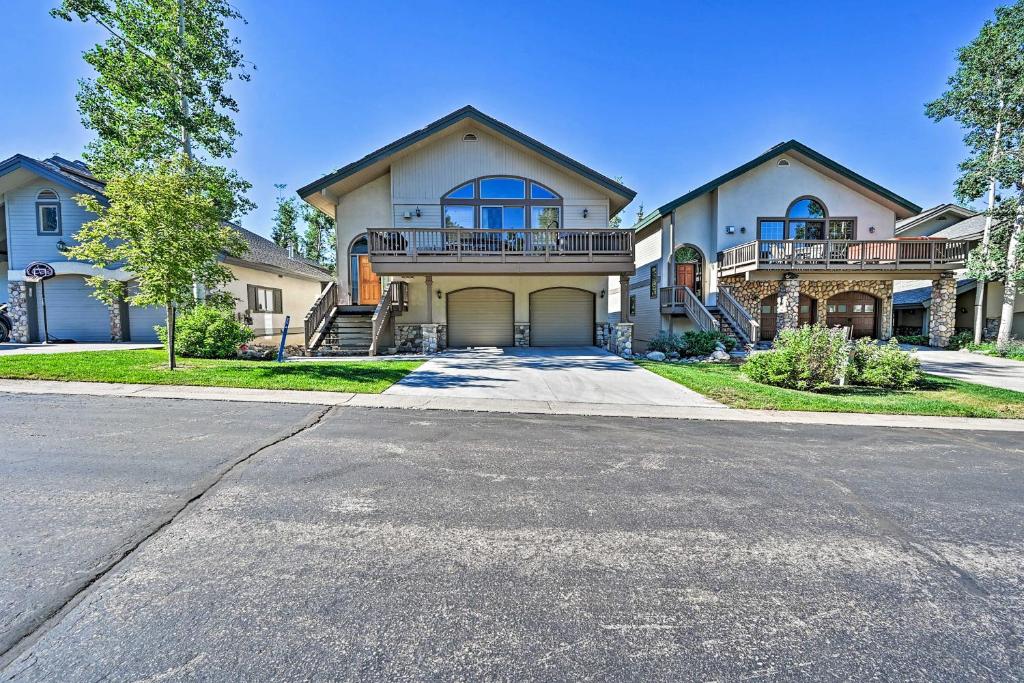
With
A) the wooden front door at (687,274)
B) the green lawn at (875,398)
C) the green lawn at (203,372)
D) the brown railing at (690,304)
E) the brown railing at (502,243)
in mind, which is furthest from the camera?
the wooden front door at (687,274)

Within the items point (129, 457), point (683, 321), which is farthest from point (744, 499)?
point (683, 321)

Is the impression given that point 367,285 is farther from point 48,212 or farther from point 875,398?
point 875,398

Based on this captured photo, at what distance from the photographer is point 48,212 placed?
16781mm

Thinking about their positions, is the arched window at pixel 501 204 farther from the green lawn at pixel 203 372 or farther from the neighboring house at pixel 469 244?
the green lawn at pixel 203 372

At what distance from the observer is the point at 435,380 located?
1005 centimetres

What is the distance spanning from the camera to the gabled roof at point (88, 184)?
15516mm

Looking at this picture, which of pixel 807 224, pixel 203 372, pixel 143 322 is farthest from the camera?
pixel 807 224

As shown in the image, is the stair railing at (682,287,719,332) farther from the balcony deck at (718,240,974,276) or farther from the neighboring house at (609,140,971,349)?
the balcony deck at (718,240,974,276)

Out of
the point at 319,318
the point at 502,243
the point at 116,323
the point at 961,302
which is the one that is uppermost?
the point at 502,243

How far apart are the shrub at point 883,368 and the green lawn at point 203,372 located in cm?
1019

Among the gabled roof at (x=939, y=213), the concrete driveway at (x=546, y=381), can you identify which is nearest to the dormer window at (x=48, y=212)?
the concrete driveway at (x=546, y=381)

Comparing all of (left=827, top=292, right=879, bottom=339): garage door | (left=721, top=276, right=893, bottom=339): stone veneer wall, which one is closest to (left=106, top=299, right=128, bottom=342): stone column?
(left=721, top=276, right=893, bottom=339): stone veneer wall

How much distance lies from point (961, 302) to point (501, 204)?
2278 centimetres

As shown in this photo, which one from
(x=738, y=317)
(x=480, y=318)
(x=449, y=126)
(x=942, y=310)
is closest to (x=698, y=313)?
(x=738, y=317)
